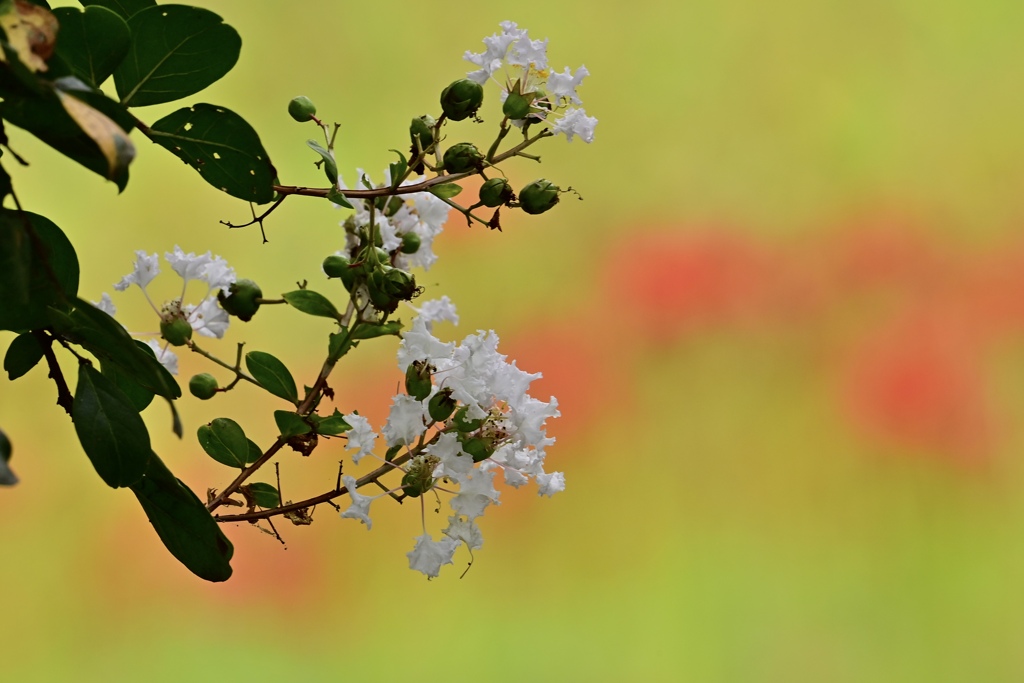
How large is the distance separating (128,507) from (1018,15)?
1.50 m

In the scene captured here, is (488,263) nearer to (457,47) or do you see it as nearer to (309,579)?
(457,47)

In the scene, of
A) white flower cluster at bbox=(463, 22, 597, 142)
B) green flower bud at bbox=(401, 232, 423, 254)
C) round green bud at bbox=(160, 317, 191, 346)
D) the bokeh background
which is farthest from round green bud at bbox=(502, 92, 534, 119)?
the bokeh background

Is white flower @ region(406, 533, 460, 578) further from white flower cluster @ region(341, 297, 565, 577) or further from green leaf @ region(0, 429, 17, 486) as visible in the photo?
green leaf @ region(0, 429, 17, 486)

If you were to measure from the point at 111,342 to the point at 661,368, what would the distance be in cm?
117

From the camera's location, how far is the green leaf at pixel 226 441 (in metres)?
0.53

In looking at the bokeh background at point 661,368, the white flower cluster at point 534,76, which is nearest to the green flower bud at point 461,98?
the white flower cluster at point 534,76

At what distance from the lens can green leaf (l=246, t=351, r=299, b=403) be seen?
55cm

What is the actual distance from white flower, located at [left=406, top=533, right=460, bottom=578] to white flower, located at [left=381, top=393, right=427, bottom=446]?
0.06m

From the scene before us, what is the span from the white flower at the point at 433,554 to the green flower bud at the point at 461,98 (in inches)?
8.1

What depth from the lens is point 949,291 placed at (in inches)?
60.3

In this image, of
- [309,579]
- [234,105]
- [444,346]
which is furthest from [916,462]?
[444,346]

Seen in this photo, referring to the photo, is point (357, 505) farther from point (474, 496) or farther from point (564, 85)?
point (564, 85)

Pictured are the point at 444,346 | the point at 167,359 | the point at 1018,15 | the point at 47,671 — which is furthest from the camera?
the point at 1018,15

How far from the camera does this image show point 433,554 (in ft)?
1.65
